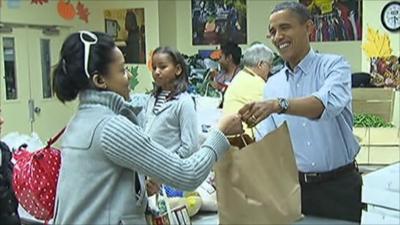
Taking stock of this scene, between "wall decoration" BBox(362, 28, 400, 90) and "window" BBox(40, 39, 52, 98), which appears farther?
"window" BBox(40, 39, 52, 98)

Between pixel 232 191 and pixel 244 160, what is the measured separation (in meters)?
0.11

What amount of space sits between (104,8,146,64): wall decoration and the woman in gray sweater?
646 cm

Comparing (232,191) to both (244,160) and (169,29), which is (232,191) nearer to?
(244,160)

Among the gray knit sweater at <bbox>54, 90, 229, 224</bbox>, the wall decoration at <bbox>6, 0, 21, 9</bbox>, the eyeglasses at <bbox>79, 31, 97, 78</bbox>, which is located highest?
the wall decoration at <bbox>6, 0, 21, 9</bbox>

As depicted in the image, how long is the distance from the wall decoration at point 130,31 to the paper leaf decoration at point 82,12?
1.07ft

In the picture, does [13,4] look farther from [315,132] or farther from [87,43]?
[87,43]

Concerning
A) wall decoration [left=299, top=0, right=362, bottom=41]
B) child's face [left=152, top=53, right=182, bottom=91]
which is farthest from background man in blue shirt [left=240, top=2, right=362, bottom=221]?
wall decoration [left=299, top=0, right=362, bottom=41]

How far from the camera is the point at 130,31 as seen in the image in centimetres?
819

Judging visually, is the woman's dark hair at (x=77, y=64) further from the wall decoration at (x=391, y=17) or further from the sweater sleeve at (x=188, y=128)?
the wall decoration at (x=391, y=17)

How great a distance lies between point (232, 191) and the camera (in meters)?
1.65

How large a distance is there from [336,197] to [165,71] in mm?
1288

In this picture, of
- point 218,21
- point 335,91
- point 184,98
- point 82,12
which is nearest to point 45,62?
point 82,12

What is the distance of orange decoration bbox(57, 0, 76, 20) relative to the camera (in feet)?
24.8

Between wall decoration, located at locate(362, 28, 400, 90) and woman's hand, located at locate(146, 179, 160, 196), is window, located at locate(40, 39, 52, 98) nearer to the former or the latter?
wall decoration, located at locate(362, 28, 400, 90)
